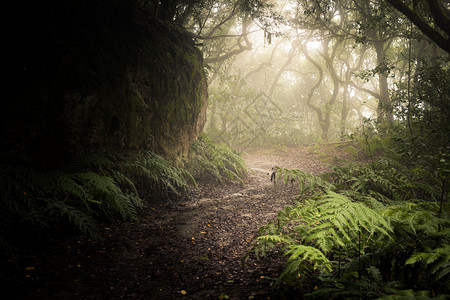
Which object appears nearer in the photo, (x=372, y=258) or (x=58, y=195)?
(x=372, y=258)

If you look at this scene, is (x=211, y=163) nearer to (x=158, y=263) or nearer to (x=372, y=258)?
(x=158, y=263)

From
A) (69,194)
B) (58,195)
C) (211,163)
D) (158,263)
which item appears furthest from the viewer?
(211,163)

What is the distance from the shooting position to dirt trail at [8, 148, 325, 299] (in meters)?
2.26

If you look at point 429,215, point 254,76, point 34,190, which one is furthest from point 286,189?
point 254,76

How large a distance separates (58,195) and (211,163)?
14.7 feet

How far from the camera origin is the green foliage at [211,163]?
23.5 ft

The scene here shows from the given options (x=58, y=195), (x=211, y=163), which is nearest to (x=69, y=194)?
(x=58, y=195)

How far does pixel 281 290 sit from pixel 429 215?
1555mm

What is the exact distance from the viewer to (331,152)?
13.0m

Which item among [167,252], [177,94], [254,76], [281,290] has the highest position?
[254,76]

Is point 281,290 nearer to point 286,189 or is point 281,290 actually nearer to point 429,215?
point 429,215

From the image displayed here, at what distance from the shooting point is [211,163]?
24.3ft

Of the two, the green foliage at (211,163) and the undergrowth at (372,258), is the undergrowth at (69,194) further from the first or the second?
the undergrowth at (372,258)

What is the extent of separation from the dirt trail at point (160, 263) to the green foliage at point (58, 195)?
30cm
